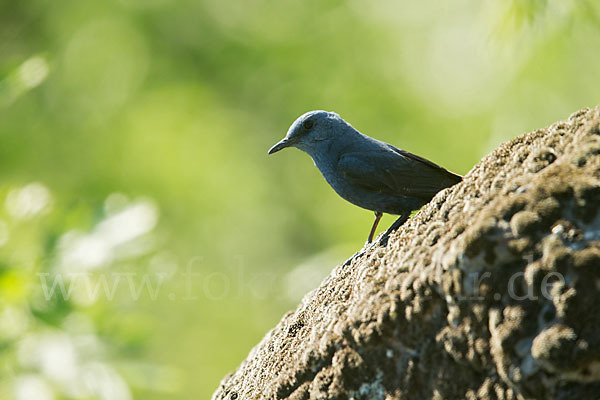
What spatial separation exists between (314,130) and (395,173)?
80 centimetres

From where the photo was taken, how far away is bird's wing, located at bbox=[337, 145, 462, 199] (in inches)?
156

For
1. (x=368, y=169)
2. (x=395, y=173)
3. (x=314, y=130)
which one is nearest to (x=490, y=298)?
(x=395, y=173)

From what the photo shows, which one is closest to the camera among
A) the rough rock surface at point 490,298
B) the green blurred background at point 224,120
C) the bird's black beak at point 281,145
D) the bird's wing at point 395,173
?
the rough rock surface at point 490,298

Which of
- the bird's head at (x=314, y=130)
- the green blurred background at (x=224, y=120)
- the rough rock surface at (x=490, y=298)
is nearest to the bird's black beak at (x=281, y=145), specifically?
the bird's head at (x=314, y=130)

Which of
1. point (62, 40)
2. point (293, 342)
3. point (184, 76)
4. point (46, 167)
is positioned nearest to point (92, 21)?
point (62, 40)

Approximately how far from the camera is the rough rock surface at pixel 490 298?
73.6 inches

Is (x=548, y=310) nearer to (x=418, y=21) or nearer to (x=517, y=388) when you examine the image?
(x=517, y=388)

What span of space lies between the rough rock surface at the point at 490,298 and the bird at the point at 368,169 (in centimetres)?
119

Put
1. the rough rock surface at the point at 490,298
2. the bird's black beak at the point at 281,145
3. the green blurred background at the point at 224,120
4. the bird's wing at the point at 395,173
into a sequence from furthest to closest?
the green blurred background at the point at 224,120 < the bird's black beak at the point at 281,145 < the bird's wing at the point at 395,173 < the rough rock surface at the point at 490,298

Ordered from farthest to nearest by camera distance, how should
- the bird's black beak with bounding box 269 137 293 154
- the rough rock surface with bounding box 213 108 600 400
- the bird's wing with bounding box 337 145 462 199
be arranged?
the bird's black beak with bounding box 269 137 293 154
the bird's wing with bounding box 337 145 462 199
the rough rock surface with bounding box 213 108 600 400

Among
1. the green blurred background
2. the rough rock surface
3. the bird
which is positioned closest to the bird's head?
the bird

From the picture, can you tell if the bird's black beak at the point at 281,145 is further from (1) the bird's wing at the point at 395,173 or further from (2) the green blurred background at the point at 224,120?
(2) the green blurred background at the point at 224,120

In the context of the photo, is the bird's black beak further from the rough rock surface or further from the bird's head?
the rough rock surface

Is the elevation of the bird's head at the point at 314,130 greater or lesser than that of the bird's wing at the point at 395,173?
greater
